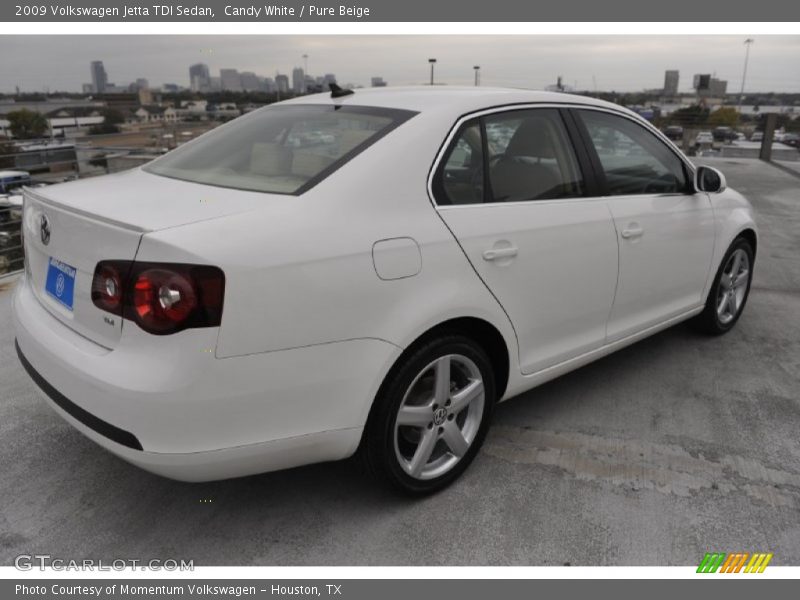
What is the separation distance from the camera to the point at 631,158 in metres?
3.52

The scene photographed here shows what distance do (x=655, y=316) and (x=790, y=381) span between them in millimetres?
931

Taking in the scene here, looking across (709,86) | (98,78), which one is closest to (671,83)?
(709,86)

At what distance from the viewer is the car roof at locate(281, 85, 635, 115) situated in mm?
2732

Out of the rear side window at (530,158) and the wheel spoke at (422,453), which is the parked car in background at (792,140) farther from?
the wheel spoke at (422,453)

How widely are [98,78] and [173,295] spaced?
7.82m

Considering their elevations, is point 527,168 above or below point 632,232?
above

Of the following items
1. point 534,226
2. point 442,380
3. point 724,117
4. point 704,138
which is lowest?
point 442,380

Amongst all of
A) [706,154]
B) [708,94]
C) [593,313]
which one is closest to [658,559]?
[593,313]

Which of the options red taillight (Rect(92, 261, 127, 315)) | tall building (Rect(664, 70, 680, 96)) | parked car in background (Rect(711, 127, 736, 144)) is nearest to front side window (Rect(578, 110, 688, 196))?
red taillight (Rect(92, 261, 127, 315))

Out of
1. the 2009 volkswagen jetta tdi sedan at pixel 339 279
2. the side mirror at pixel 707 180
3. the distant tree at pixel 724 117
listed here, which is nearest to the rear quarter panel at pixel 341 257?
the 2009 volkswagen jetta tdi sedan at pixel 339 279

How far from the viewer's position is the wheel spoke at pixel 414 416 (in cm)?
244

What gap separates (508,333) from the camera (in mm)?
2771

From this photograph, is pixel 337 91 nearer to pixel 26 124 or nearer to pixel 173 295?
pixel 173 295

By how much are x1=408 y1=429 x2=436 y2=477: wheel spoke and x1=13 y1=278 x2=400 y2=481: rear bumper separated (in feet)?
1.09
